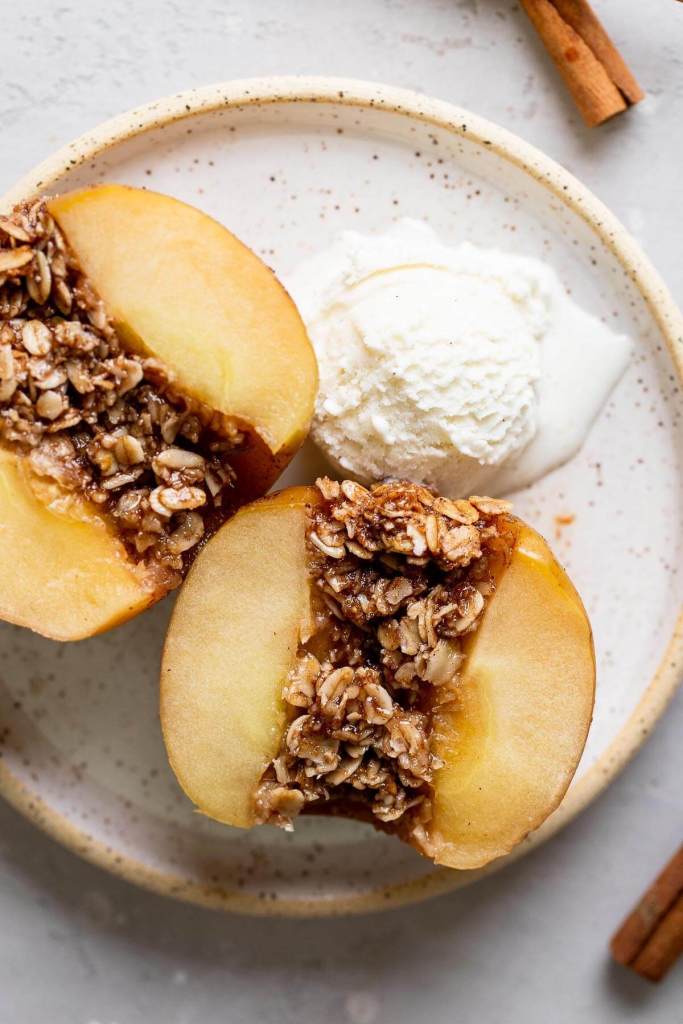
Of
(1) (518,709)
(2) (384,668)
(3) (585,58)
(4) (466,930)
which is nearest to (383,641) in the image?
(2) (384,668)

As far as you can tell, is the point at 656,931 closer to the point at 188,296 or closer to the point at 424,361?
the point at 424,361

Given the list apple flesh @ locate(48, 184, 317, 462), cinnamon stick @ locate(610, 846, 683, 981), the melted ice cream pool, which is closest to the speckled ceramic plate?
the melted ice cream pool

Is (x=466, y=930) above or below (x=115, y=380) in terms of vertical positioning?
below

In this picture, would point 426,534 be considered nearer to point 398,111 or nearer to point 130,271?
point 130,271

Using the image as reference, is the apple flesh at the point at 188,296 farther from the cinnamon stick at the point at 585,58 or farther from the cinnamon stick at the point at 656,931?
the cinnamon stick at the point at 656,931

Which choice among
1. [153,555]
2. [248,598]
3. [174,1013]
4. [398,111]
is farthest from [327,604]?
[174,1013]

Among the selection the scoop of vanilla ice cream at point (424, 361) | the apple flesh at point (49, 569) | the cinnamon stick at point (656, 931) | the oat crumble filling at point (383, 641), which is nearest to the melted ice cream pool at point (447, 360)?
the scoop of vanilla ice cream at point (424, 361)
